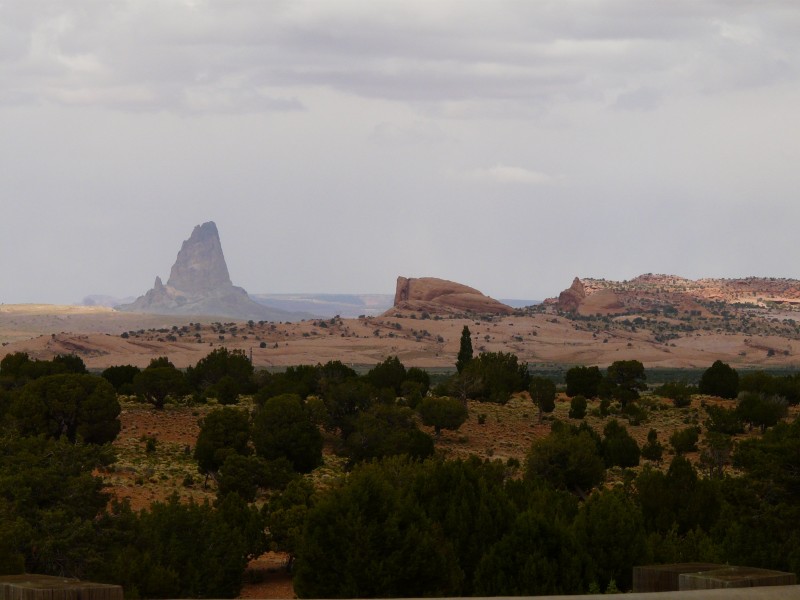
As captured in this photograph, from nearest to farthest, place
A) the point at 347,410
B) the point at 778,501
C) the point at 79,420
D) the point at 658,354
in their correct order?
the point at 778,501
the point at 79,420
the point at 347,410
the point at 658,354

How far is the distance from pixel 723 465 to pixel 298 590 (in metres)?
40.7

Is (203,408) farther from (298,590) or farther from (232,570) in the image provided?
(298,590)

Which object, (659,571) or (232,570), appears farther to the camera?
(232,570)

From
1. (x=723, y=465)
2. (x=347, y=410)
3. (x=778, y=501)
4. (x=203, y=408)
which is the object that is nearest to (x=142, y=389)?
(x=203, y=408)

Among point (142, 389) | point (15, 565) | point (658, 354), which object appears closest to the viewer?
point (15, 565)

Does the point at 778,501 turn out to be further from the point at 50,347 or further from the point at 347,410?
the point at 50,347

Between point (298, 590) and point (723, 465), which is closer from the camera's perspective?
point (298, 590)

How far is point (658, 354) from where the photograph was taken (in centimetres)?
18412

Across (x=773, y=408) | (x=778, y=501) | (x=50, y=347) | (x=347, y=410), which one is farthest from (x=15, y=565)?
(x=50, y=347)

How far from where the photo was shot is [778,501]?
94.8 ft

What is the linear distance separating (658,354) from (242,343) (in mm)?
69887

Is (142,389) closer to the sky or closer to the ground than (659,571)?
closer to the ground

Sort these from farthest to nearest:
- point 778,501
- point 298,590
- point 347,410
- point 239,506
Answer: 1. point 347,410
2. point 239,506
3. point 778,501
4. point 298,590

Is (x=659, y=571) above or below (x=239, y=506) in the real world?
above
